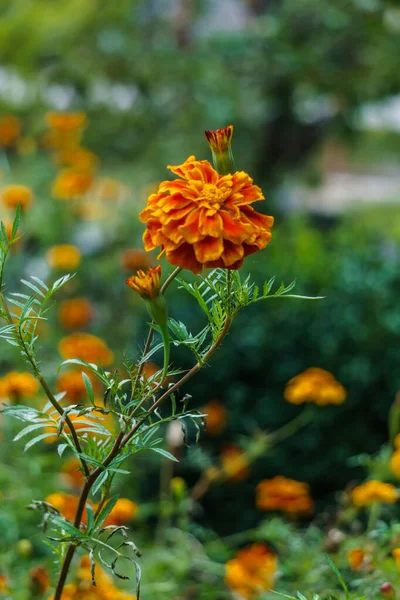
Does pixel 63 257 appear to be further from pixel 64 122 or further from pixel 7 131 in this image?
pixel 7 131

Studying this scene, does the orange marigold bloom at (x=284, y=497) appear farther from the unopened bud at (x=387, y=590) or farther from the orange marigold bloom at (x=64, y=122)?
the orange marigold bloom at (x=64, y=122)

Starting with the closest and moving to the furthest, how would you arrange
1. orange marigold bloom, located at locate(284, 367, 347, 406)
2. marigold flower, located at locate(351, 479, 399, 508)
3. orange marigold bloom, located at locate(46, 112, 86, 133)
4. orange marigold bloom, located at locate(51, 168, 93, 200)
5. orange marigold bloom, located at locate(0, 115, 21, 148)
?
marigold flower, located at locate(351, 479, 399, 508)
orange marigold bloom, located at locate(284, 367, 347, 406)
orange marigold bloom, located at locate(51, 168, 93, 200)
orange marigold bloom, located at locate(46, 112, 86, 133)
orange marigold bloom, located at locate(0, 115, 21, 148)

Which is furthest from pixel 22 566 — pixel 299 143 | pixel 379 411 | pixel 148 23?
pixel 148 23

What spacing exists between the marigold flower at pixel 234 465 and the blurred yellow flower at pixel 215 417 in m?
0.05

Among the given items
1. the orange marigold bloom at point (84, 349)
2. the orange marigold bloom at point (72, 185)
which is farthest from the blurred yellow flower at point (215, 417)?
the orange marigold bloom at point (72, 185)

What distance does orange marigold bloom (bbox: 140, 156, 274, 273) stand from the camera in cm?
53

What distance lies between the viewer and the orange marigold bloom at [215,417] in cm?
174

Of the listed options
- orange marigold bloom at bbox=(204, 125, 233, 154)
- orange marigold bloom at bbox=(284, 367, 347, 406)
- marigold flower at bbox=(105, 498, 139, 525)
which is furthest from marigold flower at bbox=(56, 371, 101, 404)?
orange marigold bloom at bbox=(204, 125, 233, 154)

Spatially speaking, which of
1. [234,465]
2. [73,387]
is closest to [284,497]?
[234,465]

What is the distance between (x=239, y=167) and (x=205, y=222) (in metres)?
2.84

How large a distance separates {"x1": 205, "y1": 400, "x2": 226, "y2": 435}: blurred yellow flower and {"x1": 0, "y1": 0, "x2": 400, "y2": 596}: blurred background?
0.01 metres

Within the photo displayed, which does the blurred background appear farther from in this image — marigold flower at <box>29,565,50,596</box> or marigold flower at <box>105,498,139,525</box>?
marigold flower at <box>29,565,50,596</box>

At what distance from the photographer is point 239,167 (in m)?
3.31

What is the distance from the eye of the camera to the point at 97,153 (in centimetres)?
322
